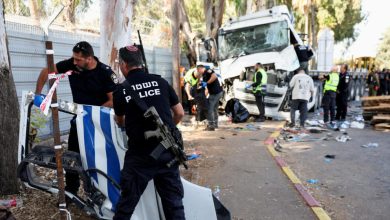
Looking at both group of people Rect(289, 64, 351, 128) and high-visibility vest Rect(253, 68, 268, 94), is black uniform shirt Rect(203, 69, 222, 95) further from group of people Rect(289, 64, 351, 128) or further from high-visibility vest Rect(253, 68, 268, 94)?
group of people Rect(289, 64, 351, 128)

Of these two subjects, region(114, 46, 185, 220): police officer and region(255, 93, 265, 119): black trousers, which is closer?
region(114, 46, 185, 220): police officer

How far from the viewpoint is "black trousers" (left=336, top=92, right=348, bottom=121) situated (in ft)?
39.7

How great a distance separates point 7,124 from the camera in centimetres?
407

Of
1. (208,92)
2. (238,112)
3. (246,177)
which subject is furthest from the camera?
(238,112)

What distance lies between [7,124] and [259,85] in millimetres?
8375

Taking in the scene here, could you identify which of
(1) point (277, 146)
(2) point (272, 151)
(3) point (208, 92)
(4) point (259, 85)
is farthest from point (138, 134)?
(4) point (259, 85)

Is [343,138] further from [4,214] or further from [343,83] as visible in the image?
[4,214]

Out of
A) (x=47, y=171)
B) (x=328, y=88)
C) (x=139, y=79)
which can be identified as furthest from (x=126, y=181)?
(x=328, y=88)

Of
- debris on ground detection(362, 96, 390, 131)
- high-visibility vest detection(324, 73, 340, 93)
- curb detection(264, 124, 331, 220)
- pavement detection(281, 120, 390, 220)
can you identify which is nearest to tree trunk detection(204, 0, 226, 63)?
high-visibility vest detection(324, 73, 340, 93)

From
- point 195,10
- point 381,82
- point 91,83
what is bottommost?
point 381,82

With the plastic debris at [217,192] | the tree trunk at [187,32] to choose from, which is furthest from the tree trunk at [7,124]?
the tree trunk at [187,32]

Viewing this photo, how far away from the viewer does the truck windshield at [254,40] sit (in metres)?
12.5

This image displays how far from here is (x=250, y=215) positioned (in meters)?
4.24

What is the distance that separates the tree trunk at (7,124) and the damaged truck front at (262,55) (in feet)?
28.7
